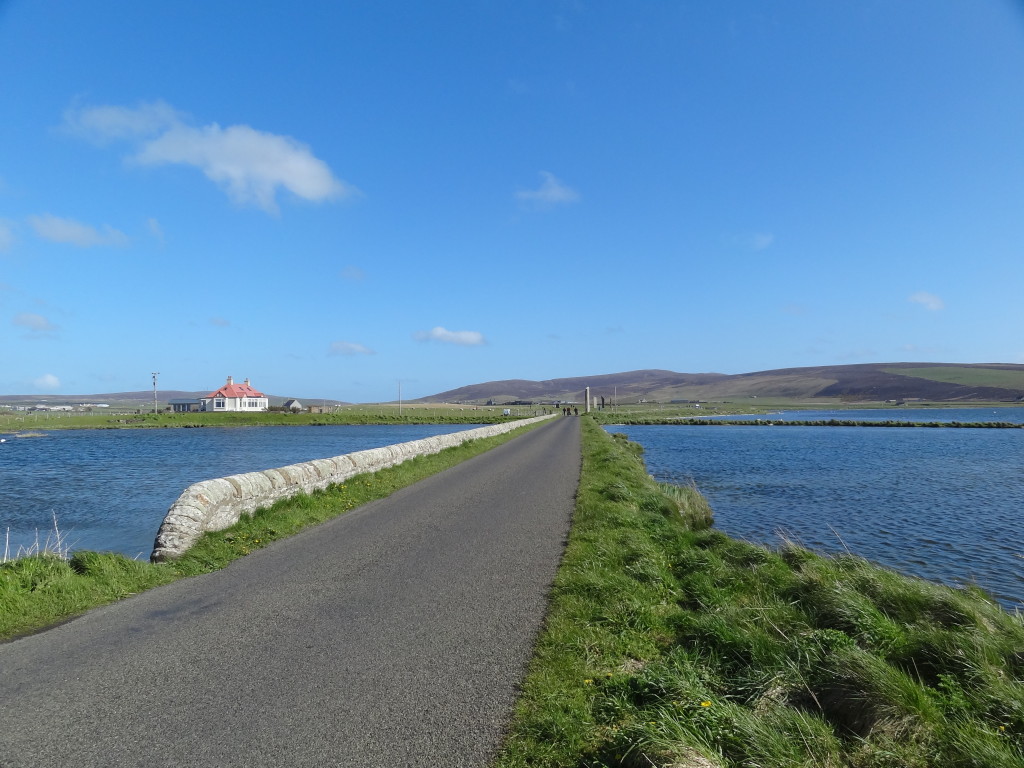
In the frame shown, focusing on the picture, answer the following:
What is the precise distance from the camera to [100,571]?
7.64m

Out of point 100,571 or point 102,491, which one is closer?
point 100,571

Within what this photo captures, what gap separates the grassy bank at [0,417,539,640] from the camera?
6504 millimetres

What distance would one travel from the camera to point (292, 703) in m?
4.35

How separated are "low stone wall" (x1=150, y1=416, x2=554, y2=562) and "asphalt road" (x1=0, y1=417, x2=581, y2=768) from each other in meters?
1.03

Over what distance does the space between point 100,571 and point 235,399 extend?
12712cm

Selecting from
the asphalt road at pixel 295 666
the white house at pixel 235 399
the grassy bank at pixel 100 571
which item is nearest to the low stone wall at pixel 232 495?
the grassy bank at pixel 100 571

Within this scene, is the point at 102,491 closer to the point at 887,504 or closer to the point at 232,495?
the point at 232,495

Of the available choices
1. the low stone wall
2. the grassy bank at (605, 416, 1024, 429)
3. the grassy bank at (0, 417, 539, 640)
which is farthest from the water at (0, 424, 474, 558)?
the grassy bank at (605, 416, 1024, 429)

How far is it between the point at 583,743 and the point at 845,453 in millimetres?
42307

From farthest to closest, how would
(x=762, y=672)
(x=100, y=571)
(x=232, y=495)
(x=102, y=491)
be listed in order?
(x=102, y=491) → (x=232, y=495) → (x=100, y=571) → (x=762, y=672)

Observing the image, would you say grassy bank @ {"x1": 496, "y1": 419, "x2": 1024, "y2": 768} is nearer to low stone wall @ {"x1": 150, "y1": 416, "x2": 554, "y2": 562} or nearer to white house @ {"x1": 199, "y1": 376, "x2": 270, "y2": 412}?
low stone wall @ {"x1": 150, "y1": 416, "x2": 554, "y2": 562}

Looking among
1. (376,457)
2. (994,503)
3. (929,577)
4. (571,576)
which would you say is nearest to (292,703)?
(571,576)

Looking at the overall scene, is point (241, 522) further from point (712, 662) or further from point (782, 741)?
point (782, 741)

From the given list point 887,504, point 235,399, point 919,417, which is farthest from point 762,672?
point 235,399
